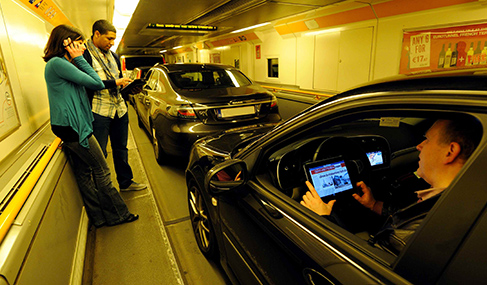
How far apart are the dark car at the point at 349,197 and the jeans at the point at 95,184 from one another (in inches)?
33.5

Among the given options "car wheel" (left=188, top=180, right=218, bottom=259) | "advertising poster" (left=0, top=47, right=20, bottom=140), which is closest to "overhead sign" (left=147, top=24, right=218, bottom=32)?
"advertising poster" (left=0, top=47, right=20, bottom=140)

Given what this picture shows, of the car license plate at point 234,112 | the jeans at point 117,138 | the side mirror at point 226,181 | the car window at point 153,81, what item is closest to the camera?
the side mirror at point 226,181

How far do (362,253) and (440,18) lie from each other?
536 cm

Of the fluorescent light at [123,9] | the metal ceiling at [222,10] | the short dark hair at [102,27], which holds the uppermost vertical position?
the fluorescent light at [123,9]

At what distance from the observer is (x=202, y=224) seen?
2266 mm

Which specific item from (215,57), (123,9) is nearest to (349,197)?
(123,9)

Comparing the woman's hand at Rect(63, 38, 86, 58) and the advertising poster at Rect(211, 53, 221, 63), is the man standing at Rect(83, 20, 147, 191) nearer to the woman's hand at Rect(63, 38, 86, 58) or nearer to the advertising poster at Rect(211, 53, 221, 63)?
the woman's hand at Rect(63, 38, 86, 58)

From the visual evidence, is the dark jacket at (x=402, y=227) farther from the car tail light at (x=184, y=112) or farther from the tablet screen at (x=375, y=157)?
the car tail light at (x=184, y=112)

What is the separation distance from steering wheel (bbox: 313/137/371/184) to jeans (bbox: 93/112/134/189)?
2.26 m

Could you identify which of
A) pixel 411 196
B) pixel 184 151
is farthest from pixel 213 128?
pixel 411 196

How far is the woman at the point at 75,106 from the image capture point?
216 cm

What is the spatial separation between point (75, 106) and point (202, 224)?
1457mm

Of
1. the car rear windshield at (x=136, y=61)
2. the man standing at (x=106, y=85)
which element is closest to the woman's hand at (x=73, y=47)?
the man standing at (x=106, y=85)

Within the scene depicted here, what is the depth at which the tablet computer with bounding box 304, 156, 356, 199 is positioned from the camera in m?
1.69
